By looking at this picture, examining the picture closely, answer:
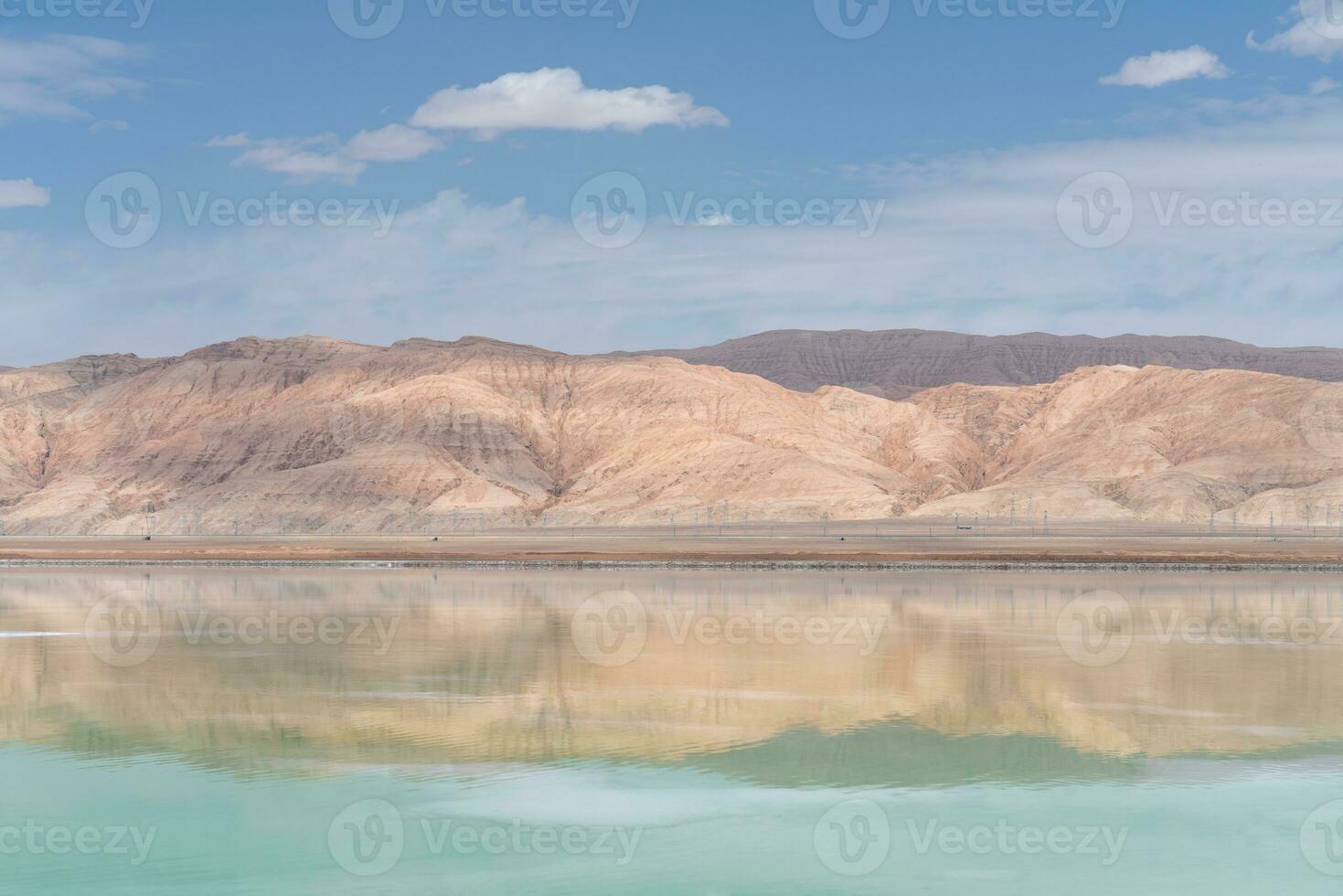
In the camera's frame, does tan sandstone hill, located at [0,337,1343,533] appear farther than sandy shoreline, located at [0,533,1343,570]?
Yes

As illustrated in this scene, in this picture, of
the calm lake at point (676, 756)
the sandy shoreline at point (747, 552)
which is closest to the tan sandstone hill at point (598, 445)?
the sandy shoreline at point (747, 552)

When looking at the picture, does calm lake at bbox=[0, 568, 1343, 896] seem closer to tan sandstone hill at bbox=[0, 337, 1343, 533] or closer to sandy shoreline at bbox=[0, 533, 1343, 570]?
sandy shoreline at bbox=[0, 533, 1343, 570]

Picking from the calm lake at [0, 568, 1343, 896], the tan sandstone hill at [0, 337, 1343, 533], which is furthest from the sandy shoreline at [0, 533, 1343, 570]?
the tan sandstone hill at [0, 337, 1343, 533]

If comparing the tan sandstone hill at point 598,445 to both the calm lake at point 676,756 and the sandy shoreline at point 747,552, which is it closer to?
the sandy shoreline at point 747,552

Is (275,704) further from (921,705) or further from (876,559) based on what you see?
(876,559)

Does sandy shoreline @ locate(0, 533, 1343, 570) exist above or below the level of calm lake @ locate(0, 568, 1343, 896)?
below

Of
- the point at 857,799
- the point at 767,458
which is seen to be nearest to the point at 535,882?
the point at 857,799
